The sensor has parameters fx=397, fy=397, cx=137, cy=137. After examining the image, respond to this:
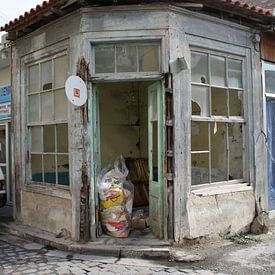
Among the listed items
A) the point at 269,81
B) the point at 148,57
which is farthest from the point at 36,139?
the point at 269,81

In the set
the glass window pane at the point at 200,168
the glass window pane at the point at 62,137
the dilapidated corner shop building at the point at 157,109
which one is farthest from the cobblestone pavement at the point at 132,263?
the glass window pane at the point at 62,137

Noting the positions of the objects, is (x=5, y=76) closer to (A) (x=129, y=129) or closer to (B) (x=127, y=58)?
(A) (x=129, y=129)

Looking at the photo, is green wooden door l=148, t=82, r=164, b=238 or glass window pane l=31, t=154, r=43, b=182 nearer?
green wooden door l=148, t=82, r=164, b=238

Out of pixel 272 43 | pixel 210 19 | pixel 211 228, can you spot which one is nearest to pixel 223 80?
pixel 210 19

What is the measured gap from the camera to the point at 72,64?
21.7ft

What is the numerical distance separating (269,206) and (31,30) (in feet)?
19.2

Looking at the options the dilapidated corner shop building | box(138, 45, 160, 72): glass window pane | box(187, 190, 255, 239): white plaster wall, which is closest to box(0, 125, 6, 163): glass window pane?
the dilapidated corner shop building

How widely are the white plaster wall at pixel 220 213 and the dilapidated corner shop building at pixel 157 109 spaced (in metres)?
0.02

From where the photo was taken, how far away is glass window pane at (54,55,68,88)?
22.9ft

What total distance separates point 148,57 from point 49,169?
2.81 meters

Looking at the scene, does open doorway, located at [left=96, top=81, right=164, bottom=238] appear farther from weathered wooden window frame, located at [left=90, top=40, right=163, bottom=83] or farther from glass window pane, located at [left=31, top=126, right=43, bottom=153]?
weathered wooden window frame, located at [left=90, top=40, right=163, bottom=83]

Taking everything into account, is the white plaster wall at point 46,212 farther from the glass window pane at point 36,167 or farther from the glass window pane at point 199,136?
the glass window pane at point 199,136

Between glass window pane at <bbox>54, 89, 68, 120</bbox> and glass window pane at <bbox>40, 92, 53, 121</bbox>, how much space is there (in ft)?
0.51

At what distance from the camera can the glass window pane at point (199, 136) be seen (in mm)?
6757
